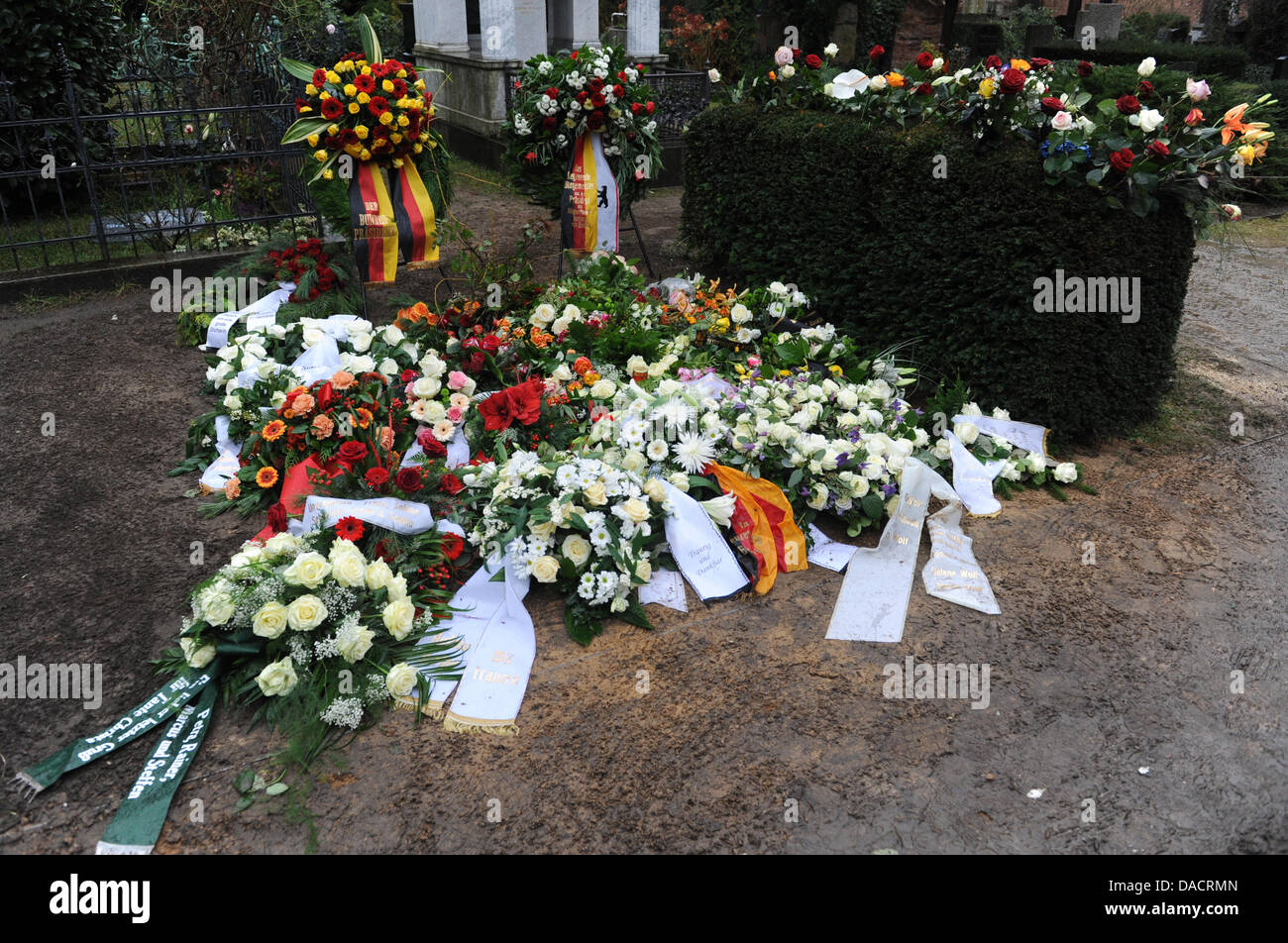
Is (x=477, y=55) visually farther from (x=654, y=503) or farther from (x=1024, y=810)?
(x=1024, y=810)

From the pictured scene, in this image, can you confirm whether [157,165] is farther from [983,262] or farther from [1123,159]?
[1123,159]

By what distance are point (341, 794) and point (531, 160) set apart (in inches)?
201

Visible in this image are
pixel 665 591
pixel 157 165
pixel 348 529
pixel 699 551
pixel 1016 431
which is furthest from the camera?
pixel 157 165

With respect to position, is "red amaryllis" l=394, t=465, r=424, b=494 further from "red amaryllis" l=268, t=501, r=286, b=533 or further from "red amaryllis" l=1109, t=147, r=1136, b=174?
"red amaryllis" l=1109, t=147, r=1136, b=174

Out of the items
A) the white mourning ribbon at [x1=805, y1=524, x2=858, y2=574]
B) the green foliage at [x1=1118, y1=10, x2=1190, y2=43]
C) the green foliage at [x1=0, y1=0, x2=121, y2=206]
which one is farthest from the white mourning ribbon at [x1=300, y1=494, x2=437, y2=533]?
the green foliage at [x1=1118, y1=10, x2=1190, y2=43]

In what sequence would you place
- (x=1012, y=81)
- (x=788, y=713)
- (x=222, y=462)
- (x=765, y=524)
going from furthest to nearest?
1. (x=1012, y=81)
2. (x=222, y=462)
3. (x=765, y=524)
4. (x=788, y=713)

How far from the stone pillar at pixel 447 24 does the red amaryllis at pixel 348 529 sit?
11.4 metres

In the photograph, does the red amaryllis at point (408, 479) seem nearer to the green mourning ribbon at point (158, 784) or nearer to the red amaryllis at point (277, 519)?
the red amaryllis at point (277, 519)

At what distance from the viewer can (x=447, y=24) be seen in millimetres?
13266

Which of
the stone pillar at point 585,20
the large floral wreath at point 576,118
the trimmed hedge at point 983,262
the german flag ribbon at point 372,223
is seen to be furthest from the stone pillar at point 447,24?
the trimmed hedge at point 983,262

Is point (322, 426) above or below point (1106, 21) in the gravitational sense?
below

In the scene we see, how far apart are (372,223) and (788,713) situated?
4.52m

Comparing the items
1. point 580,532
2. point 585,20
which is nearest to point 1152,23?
point 585,20

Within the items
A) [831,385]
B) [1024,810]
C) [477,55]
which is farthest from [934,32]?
[1024,810]
